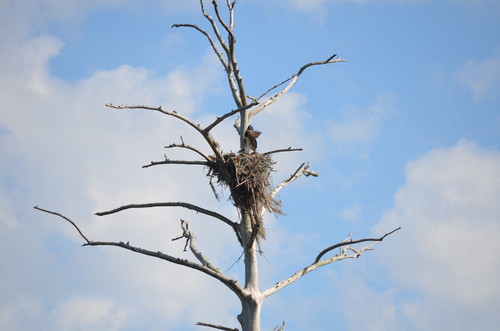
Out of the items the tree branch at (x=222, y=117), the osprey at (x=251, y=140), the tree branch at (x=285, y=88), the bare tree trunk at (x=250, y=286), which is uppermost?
the tree branch at (x=285, y=88)

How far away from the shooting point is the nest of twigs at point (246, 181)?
7.67 metres

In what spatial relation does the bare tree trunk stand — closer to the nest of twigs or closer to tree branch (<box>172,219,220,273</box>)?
the nest of twigs

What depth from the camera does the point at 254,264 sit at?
25.0 ft

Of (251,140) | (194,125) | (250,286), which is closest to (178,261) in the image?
(250,286)

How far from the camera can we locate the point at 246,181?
24.8 ft

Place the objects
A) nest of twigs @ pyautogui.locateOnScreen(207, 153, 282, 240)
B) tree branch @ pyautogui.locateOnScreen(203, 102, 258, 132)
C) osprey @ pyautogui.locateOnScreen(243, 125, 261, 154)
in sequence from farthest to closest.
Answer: osprey @ pyautogui.locateOnScreen(243, 125, 261, 154) < nest of twigs @ pyautogui.locateOnScreen(207, 153, 282, 240) < tree branch @ pyautogui.locateOnScreen(203, 102, 258, 132)

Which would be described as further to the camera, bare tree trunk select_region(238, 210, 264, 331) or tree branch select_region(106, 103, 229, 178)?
bare tree trunk select_region(238, 210, 264, 331)

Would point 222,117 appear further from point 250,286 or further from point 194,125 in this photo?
point 250,286

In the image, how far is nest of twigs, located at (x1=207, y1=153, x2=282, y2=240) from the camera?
7.67 metres

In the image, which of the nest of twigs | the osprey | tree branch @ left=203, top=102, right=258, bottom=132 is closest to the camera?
tree branch @ left=203, top=102, right=258, bottom=132

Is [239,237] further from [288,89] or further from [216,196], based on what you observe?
[288,89]

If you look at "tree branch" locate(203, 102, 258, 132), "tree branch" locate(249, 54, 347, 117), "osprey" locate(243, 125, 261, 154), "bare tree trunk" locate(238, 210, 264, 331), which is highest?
"tree branch" locate(249, 54, 347, 117)

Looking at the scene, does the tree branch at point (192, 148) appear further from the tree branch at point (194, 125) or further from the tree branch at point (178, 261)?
the tree branch at point (178, 261)

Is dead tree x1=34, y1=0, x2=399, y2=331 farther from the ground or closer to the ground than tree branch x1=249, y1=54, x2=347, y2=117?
closer to the ground
